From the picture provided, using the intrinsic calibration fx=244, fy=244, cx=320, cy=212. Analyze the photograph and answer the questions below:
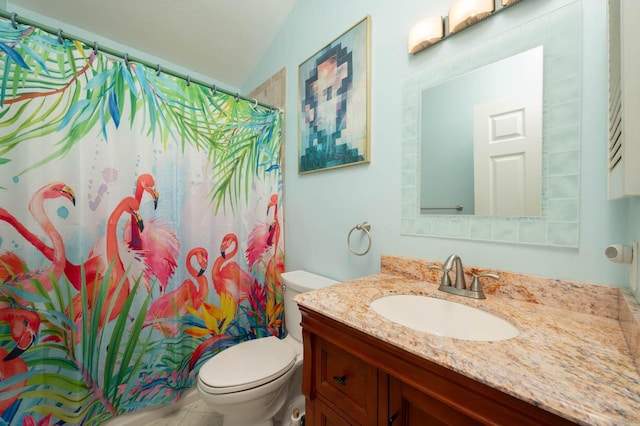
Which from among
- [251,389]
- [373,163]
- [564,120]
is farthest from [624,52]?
[251,389]

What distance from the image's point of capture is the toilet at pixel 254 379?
3.37 ft

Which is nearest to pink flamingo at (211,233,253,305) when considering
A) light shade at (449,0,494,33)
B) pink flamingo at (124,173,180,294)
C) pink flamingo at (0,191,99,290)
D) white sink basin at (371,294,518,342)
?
pink flamingo at (124,173,180,294)

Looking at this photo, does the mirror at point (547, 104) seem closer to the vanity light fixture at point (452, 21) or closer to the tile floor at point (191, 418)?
the vanity light fixture at point (452, 21)

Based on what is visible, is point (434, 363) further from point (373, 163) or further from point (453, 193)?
point (373, 163)

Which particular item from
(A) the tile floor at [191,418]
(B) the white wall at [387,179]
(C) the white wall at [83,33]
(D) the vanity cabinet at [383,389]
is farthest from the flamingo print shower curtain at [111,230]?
(D) the vanity cabinet at [383,389]

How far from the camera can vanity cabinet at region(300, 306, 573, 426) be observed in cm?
46

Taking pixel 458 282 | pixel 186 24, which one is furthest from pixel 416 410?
pixel 186 24

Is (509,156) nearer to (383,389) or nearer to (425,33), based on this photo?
(425,33)

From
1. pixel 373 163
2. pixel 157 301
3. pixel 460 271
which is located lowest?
pixel 157 301

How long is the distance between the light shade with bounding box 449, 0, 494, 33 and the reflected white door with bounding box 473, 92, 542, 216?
0.31 meters

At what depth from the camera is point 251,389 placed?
1037 millimetres

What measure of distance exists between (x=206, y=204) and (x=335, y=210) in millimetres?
776

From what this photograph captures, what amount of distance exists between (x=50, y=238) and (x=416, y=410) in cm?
152

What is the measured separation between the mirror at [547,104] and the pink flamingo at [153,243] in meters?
1.36
